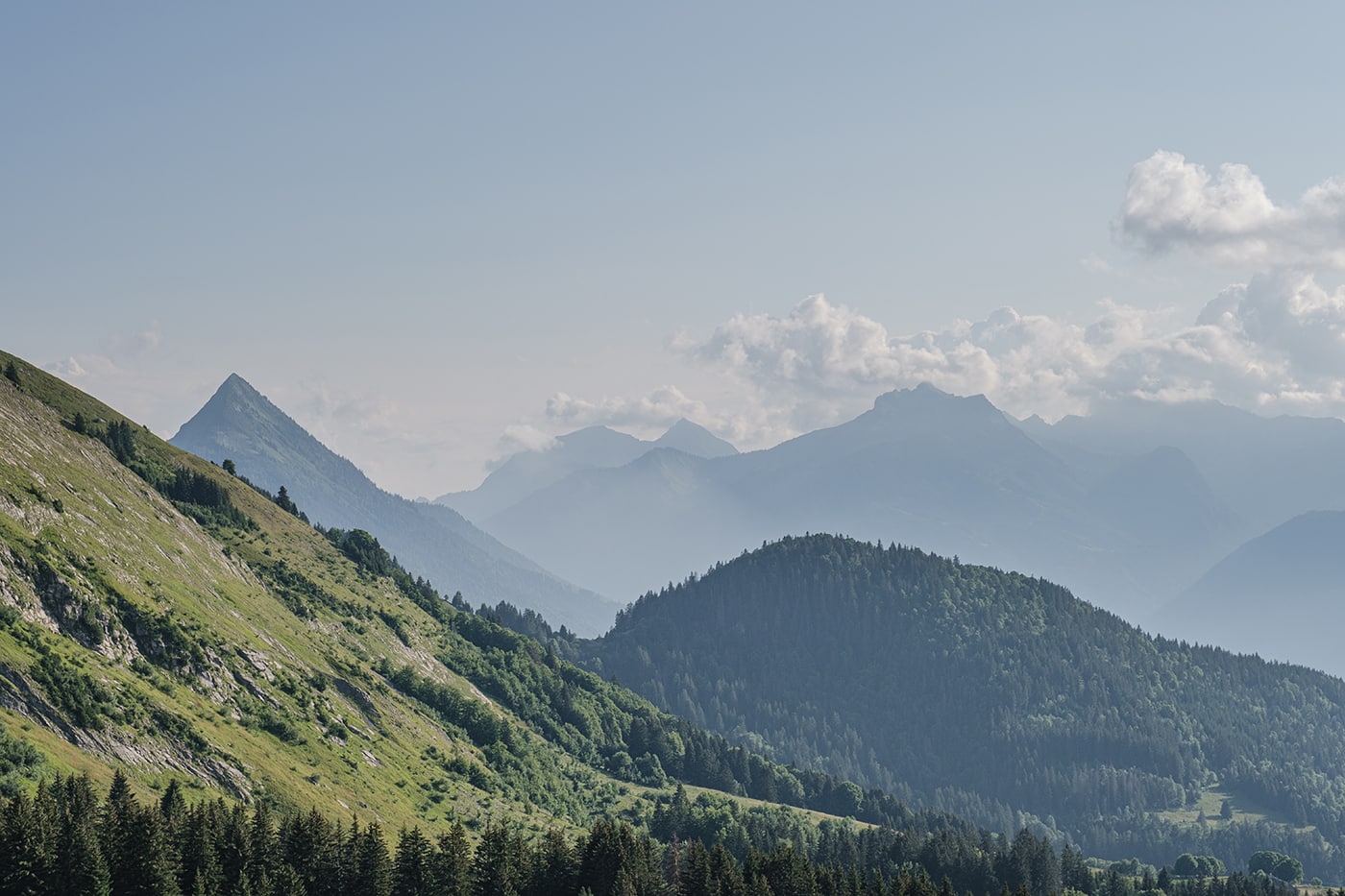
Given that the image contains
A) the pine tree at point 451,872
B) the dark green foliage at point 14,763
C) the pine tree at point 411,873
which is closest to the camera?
the dark green foliage at point 14,763

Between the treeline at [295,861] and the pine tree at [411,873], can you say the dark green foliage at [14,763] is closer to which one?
the treeline at [295,861]

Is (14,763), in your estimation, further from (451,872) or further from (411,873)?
(451,872)

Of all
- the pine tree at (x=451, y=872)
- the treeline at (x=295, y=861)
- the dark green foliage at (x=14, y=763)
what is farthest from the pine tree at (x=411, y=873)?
the dark green foliage at (x=14, y=763)

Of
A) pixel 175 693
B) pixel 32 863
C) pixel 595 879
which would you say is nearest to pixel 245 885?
pixel 32 863

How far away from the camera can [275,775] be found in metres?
178

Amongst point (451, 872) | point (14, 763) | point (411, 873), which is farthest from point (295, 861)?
point (14, 763)

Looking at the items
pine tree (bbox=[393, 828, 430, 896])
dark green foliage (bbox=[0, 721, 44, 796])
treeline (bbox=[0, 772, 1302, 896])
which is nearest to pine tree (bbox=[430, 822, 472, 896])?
treeline (bbox=[0, 772, 1302, 896])

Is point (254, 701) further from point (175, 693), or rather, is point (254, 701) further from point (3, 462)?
point (3, 462)

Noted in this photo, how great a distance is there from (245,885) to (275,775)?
60677mm

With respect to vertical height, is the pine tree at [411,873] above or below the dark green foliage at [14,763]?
above

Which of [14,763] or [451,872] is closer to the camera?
[14,763]

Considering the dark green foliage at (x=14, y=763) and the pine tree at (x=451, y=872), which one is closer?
the dark green foliage at (x=14, y=763)

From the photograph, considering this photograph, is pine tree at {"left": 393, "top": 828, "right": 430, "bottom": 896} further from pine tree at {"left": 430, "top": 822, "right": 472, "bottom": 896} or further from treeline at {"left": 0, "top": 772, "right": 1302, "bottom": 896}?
pine tree at {"left": 430, "top": 822, "right": 472, "bottom": 896}

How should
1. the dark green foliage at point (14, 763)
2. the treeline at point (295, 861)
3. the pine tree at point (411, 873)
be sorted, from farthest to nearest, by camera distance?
the pine tree at point (411, 873) < the dark green foliage at point (14, 763) < the treeline at point (295, 861)
